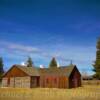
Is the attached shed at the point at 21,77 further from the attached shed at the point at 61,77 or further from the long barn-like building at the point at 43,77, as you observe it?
the attached shed at the point at 61,77

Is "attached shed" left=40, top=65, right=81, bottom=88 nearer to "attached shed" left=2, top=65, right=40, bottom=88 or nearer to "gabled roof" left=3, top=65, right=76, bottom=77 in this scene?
"gabled roof" left=3, top=65, right=76, bottom=77

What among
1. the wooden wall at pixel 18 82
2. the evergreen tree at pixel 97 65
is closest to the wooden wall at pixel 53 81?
the wooden wall at pixel 18 82

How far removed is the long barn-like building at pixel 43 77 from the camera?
205 ft

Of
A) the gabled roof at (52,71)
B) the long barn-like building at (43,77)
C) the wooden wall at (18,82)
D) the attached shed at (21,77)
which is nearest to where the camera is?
the long barn-like building at (43,77)

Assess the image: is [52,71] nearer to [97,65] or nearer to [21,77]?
[21,77]

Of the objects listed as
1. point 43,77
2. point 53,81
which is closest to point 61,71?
point 53,81

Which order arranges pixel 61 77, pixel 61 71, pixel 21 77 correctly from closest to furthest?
pixel 61 77
pixel 61 71
pixel 21 77

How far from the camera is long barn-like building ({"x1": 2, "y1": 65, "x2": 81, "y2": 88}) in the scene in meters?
62.3

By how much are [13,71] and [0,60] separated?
31.3 metres

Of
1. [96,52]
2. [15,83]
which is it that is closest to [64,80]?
[15,83]

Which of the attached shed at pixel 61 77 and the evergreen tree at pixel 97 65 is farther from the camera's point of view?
the evergreen tree at pixel 97 65

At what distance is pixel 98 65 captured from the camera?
7375 cm

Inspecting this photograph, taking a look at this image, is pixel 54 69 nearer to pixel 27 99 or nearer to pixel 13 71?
pixel 13 71

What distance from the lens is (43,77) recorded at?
6506 cm
